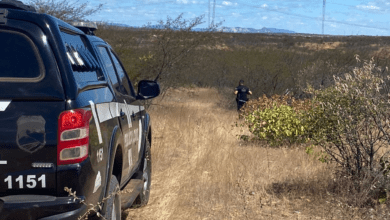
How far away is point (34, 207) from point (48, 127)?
0.45 meters

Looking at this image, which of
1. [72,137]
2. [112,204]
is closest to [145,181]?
[112,204]

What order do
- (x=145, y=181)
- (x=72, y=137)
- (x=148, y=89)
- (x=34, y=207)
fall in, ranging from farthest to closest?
1. (x=145, y=181)
2. (x=148, y=89)
3. (x=72, y=137)
4. (x=34, y=207)

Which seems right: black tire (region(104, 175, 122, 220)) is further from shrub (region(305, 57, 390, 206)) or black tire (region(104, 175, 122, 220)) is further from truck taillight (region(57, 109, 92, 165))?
shrub (region(305, 57, 390, 206))

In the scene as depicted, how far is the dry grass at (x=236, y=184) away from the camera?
5691 mm

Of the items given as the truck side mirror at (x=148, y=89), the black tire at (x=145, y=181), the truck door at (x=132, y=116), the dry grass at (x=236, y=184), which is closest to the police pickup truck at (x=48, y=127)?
the truck door at (x=132, y=116)

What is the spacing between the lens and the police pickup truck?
2.84m

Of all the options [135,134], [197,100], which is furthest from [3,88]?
[197,100]

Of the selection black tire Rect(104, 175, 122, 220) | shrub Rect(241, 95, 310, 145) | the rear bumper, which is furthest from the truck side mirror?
shrub Rect(241, 95, 310, 145)

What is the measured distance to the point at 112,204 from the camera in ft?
11.5

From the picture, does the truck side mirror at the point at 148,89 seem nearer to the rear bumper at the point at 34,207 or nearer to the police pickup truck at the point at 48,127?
the police pickup truck at the point at 48,127

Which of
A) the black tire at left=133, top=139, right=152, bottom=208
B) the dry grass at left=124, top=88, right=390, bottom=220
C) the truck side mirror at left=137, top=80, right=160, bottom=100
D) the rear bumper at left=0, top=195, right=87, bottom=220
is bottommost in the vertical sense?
the dry grass at left=124, top=88, right=390, bottom=220

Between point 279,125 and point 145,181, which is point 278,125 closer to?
point 279,125

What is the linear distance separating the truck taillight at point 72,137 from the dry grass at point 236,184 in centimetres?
266

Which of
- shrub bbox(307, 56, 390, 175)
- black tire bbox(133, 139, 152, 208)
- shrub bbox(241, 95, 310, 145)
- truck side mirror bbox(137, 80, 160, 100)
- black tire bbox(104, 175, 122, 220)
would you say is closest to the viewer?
black tire bbox(104, 175, 122, 220)
